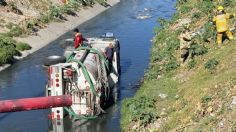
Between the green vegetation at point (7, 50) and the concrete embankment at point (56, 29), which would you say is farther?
the concrete embankment at point (56, 29)

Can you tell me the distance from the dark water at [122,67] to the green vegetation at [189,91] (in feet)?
4.76

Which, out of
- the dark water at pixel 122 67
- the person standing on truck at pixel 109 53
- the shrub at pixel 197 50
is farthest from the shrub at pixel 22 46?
the shrub at pixel 197 50

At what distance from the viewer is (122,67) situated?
36.8m

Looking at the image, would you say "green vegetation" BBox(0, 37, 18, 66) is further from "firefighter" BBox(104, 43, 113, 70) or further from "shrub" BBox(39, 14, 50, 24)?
"firefighter" BBox(104, 43, 113, 70)

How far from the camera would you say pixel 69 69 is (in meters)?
24.9

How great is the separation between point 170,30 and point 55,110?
19.9 metres

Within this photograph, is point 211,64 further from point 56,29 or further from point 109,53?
point 56,29

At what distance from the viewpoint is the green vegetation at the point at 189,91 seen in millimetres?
19672

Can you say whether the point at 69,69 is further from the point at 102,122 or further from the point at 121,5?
the point at 121,5

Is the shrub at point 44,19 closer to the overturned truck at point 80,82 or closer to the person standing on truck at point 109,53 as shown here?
the person standing on truck at point 109,53

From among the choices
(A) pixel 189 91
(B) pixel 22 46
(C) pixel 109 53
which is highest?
(C) pixel 109 53

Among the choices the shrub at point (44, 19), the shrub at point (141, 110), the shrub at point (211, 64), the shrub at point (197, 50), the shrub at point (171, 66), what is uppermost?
the shrub at point (44, 19)

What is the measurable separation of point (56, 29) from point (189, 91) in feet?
102

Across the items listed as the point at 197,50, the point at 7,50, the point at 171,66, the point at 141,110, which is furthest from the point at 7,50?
the point at 141,110
